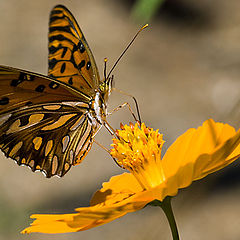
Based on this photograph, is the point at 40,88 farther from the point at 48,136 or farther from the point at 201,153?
the point at 201,153

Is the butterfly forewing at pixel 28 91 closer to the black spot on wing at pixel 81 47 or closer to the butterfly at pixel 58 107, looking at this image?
the butterfly at pixel 58 107

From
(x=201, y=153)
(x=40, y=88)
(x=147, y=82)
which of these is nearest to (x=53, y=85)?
(x=40, y=88)

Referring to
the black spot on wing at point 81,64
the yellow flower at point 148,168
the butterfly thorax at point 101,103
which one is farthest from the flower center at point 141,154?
the black spot on wing at point 81,64

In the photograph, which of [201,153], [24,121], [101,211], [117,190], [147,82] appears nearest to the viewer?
[101,211]

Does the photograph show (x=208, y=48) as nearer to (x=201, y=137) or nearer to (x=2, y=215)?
(x=2, y=215)

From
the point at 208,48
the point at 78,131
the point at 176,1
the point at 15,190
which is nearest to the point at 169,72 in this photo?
the point at 208,48

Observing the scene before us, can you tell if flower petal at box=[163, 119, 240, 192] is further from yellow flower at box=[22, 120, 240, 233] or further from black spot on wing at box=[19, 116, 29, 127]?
black spot on wing at box=[19, 116, 29, 127]

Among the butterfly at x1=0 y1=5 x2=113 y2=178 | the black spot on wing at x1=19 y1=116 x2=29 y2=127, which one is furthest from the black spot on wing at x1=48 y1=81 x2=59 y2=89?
the black spot on wing at x1=19 y1=116 x2=29 y2=127

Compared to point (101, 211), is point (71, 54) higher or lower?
higher
